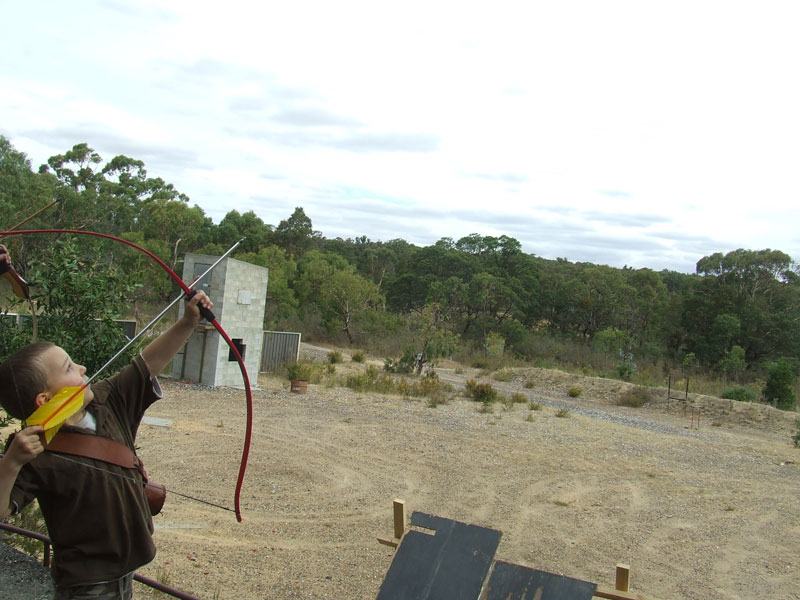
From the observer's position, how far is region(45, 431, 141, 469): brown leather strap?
2340 mm

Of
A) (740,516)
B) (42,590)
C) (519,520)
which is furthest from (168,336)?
(740,516)

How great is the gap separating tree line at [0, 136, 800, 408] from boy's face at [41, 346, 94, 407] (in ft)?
75.7

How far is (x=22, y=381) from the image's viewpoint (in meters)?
2.23

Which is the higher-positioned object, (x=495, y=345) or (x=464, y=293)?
(x=464, y=293)

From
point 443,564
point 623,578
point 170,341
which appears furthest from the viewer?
point 623,578

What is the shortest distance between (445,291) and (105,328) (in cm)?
3985

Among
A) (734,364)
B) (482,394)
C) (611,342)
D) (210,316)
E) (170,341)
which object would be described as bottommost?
(482,394)

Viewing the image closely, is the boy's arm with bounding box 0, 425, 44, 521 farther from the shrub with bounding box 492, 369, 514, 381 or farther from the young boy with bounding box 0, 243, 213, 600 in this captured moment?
the shrub with bounding box 492, 369, 514, 381

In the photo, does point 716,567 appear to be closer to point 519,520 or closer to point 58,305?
point 519,520

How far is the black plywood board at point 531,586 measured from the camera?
3266 millimetres

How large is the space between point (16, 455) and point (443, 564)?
7.26 ft

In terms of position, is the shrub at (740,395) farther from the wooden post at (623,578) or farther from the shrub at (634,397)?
the wooden post at (623,578)

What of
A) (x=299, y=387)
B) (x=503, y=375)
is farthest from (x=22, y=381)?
(x=503, y=375)

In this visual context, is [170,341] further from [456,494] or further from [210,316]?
[456,494]
